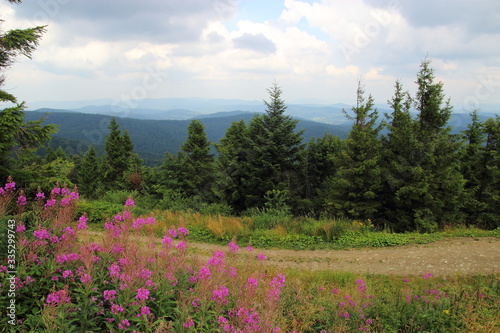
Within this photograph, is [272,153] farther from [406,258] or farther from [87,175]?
[87,175]

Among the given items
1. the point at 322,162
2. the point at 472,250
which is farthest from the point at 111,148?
the point at 472,250

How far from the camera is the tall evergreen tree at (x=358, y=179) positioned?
61.4 ft

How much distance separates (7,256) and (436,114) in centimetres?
2210

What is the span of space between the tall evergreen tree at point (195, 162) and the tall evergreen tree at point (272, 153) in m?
7.85

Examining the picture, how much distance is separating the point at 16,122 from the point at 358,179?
1695cm

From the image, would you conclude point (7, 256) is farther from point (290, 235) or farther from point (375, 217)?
point (375, 217)

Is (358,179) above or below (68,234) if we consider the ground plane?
below

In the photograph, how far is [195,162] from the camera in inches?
1163

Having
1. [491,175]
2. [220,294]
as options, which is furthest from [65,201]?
[491,175]

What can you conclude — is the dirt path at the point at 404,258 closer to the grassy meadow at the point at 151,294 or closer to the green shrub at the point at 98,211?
the grassy meadow at the point at 151,294

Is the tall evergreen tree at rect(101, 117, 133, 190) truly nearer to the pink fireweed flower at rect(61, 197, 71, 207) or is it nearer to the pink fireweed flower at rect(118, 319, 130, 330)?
the pink fireweed flower at rect(61, 197, 71, 207)

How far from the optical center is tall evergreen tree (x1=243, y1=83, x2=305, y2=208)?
64.7 feet

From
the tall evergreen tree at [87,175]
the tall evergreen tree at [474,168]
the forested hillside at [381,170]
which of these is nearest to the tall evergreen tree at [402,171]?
the forested hillside at [381,170]

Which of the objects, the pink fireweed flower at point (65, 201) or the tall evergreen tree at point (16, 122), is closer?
the pink fireweed flower at point (65, 201)
